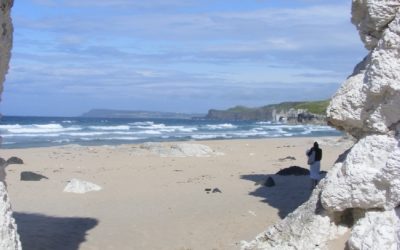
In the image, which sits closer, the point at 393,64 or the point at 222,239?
the point at 393,64

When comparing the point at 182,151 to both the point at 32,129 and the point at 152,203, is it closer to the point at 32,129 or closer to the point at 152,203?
the point at 152,203

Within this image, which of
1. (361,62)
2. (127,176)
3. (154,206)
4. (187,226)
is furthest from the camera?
(127,176)

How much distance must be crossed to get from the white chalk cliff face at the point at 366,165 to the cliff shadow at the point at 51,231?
373 cm

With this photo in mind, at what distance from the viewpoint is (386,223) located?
9242mm

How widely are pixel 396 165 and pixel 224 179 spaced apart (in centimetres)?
1331

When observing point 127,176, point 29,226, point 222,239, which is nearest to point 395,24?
point 222,239

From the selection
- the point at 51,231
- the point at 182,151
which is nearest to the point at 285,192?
the point at 51,231

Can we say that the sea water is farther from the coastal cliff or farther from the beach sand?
the coastal cliff

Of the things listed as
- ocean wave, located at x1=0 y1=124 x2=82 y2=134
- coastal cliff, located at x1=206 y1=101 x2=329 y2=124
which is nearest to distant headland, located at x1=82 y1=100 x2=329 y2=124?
coastal cliff, located at x1=206 y1=101 x2=329 y2=124

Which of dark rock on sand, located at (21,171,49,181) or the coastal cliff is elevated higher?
the coastal cliff

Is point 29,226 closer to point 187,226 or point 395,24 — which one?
point 187,226

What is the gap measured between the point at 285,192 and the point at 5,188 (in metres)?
10.0

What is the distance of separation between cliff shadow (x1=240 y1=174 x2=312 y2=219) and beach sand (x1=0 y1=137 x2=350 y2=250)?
1.1 inches

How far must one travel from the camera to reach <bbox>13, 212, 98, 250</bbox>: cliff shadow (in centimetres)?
1205
